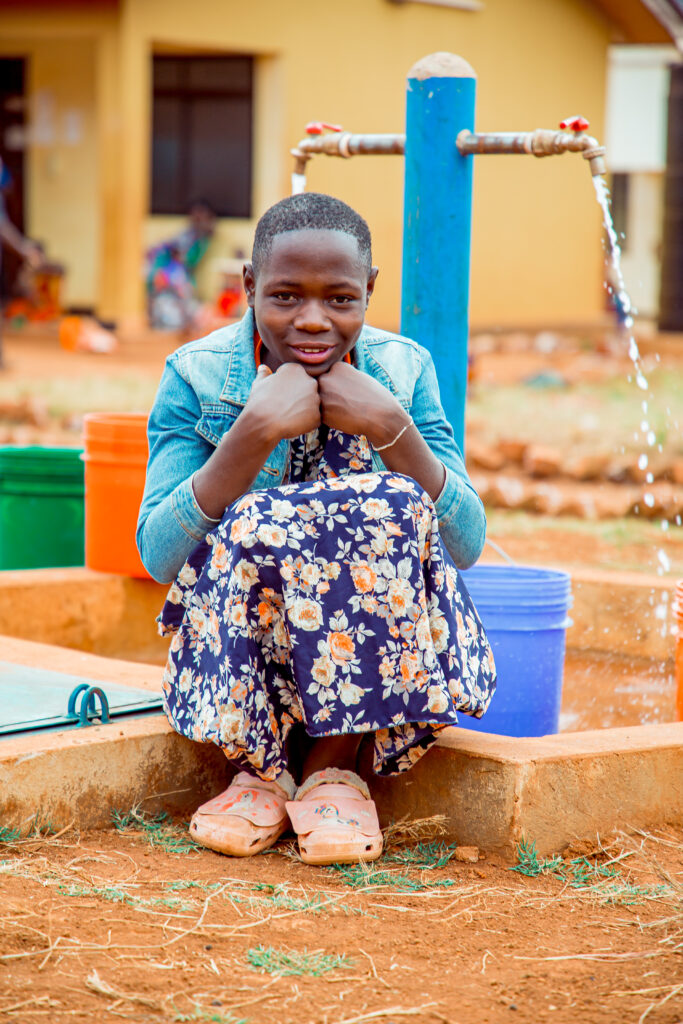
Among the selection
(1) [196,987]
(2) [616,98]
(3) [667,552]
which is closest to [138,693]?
(1) [196,987]

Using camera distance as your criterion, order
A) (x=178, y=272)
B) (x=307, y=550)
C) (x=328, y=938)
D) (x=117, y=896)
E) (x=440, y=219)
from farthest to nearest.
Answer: (x=178, y=272) < (x=440, y=219) < (x=307, y=550) < (x=117, y=896) < (x=328, y=938)

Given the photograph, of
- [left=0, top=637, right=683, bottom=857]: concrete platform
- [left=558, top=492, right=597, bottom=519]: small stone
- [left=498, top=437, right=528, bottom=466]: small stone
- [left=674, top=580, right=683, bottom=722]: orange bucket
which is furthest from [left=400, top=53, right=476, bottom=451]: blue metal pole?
[left=498, top=437, right=528, bottom=466]: small stone

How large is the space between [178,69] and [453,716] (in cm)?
1416

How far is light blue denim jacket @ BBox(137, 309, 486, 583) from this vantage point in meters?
2.57

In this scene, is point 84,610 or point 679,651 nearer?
point 679,651

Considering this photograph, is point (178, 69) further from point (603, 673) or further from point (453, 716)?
point (453, 716)

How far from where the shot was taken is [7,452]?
4215 millimetres

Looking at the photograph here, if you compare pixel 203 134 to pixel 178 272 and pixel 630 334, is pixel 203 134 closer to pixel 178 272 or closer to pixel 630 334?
pixel 178 272

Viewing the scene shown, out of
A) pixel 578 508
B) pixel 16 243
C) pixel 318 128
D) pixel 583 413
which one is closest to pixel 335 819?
pixel 318 128

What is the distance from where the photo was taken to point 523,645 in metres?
3.07

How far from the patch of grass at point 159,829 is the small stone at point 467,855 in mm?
479

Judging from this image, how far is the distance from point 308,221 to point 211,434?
447 mm

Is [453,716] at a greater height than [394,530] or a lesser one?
lesser

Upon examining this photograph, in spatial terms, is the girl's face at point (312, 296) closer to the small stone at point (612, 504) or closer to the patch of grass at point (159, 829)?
the patch of grass at point (159, 829)
